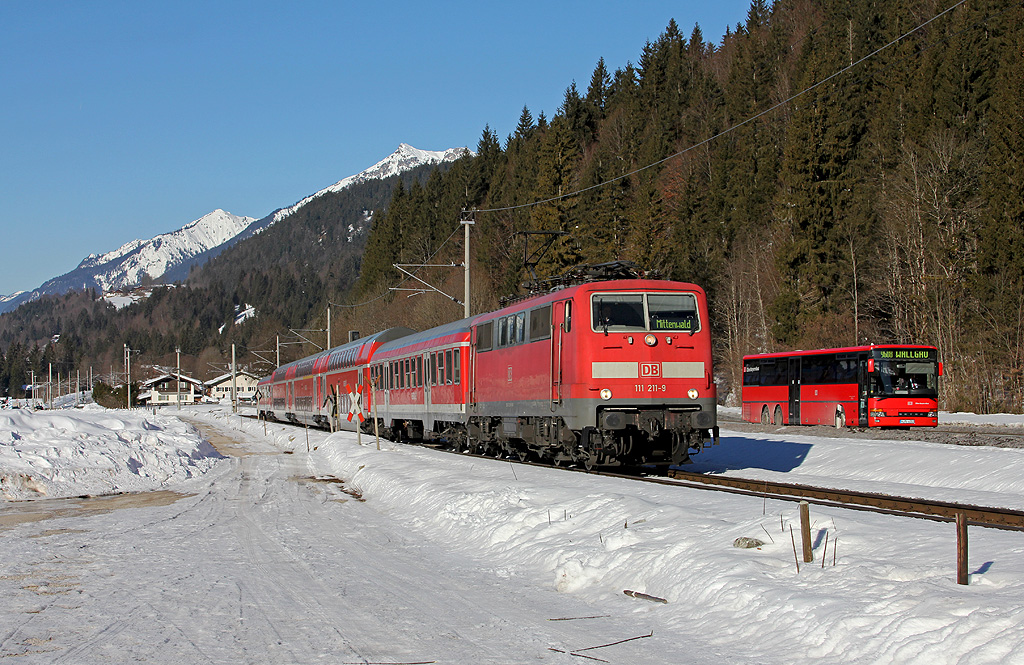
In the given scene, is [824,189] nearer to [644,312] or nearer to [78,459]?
[644,312]

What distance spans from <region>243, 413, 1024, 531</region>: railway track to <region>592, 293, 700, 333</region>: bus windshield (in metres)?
2.76

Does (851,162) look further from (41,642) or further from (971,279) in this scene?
(41,642)

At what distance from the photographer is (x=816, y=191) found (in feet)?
168

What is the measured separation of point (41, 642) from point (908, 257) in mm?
41279

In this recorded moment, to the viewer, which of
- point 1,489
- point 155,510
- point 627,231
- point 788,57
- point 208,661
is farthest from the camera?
point 788,57

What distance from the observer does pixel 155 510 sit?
48.8 ft

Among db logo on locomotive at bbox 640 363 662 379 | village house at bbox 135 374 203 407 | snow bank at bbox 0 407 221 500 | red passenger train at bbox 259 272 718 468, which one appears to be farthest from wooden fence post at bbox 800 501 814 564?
village house at bbox 135 374 203 407

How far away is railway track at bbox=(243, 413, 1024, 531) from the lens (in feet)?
34.6

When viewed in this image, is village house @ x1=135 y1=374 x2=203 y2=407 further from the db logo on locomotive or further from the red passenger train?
the db logo on locomotive

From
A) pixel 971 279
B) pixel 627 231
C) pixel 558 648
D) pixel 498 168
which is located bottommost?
pixel 558 648

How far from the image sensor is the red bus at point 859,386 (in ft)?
106

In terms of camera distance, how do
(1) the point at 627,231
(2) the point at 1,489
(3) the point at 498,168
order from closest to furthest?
(2) the point at 1,489, (1) the point at 627,231, (3) the point at 498,168

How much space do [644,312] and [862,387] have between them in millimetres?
19082

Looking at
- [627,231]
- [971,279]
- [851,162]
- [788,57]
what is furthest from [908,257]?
[788,57]
